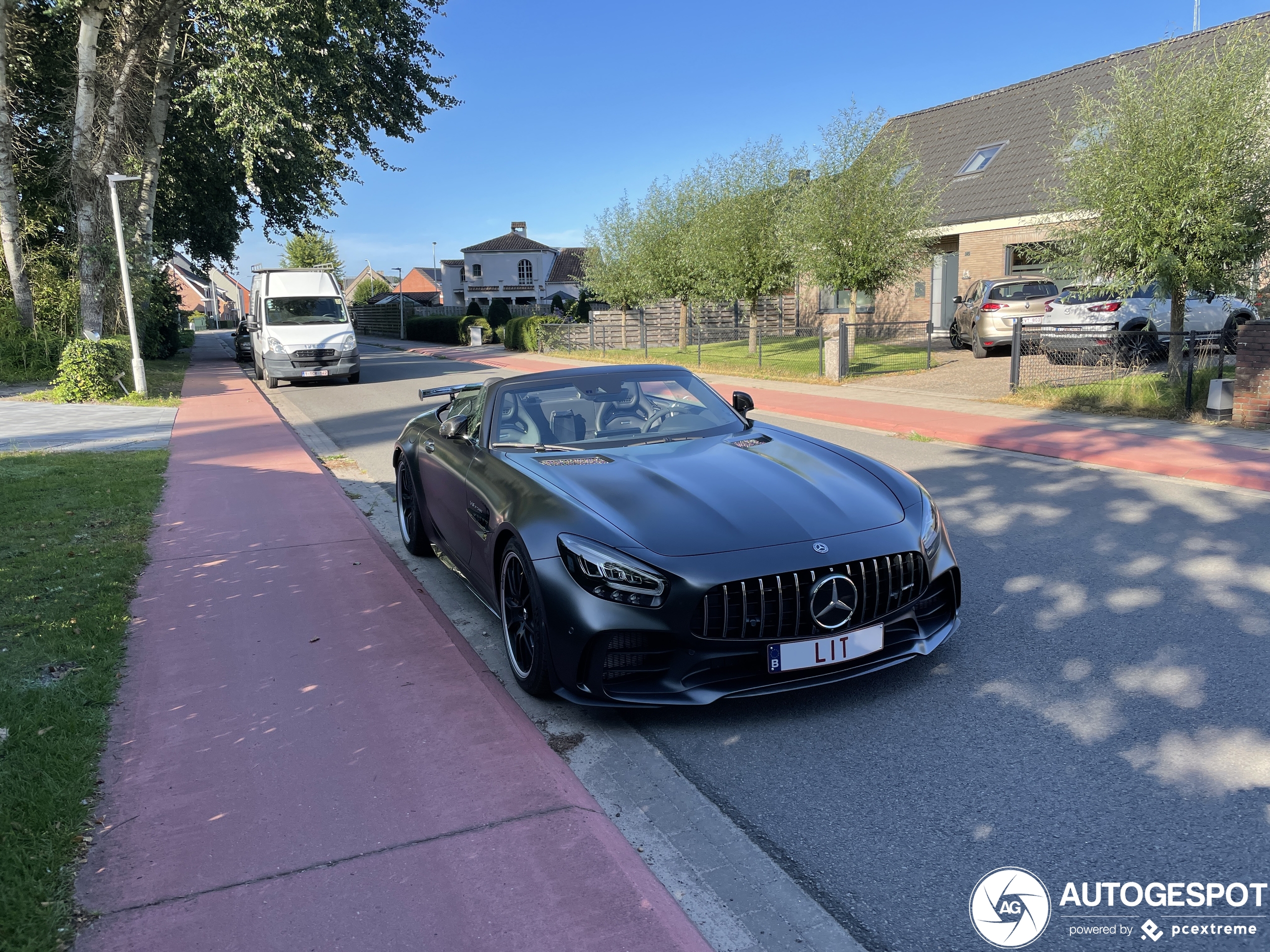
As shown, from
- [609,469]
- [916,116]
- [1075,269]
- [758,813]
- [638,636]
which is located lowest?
[758,813]

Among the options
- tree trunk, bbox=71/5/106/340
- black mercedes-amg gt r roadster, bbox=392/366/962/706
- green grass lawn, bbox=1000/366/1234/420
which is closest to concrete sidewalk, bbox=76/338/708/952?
black mercedes-amg gt r roadster, bbox=392/366/962/706

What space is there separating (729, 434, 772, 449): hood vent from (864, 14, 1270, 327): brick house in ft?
59.7

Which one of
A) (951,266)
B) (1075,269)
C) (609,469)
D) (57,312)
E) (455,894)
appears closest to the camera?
(455,894)

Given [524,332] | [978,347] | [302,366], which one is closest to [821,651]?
[978,347]

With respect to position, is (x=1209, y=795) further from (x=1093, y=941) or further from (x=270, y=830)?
(x=270, y=830)

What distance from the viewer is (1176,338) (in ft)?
42.4

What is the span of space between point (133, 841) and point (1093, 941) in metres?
2.90

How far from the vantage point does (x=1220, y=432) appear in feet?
35.7

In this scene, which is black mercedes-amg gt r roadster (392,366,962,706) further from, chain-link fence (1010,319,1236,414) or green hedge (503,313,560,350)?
green hedge (503,313,560,350)

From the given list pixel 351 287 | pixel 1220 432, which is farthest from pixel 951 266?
pixel 351 287

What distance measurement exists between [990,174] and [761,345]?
29.6ft

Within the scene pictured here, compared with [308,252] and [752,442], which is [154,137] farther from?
[308,252]

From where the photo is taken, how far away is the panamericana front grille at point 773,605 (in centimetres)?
356

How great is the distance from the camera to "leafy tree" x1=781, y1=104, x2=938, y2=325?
19812 mm
